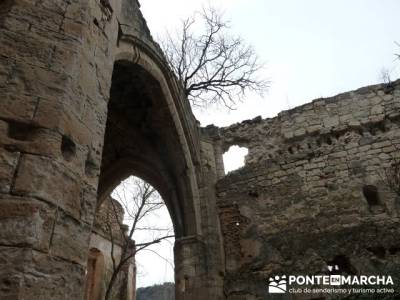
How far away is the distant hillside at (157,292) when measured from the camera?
69.2ft

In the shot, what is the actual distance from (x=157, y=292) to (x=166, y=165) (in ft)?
56.6

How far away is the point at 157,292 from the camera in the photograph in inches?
848

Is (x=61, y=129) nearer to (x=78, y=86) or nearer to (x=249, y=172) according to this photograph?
(x=78, y=86)

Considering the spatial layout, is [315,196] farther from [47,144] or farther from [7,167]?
[7,167]

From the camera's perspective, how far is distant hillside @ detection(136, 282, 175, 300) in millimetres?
21094

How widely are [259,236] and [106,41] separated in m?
4.07

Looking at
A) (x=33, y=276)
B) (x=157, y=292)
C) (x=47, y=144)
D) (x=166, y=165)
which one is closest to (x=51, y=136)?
(x=47, y=144)

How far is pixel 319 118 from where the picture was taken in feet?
20.8

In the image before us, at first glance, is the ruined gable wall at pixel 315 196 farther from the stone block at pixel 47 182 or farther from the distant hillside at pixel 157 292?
the distant hillside at pixel 157 292

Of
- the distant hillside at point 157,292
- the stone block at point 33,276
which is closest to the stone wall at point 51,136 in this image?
the stone block at point 33,276

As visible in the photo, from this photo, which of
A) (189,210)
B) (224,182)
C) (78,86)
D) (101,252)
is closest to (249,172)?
(224,182)

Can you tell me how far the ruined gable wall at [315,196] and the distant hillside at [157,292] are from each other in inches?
655

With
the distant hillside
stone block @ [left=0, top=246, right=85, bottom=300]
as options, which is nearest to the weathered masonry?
stone block @ [left=0, top=246, right=85, bottom=300]

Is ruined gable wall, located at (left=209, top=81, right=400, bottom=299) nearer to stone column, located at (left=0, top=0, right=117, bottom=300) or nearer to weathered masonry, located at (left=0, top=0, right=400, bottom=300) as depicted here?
weathered masonry, located at (left=0, top=0, right=400, bottom=300)
